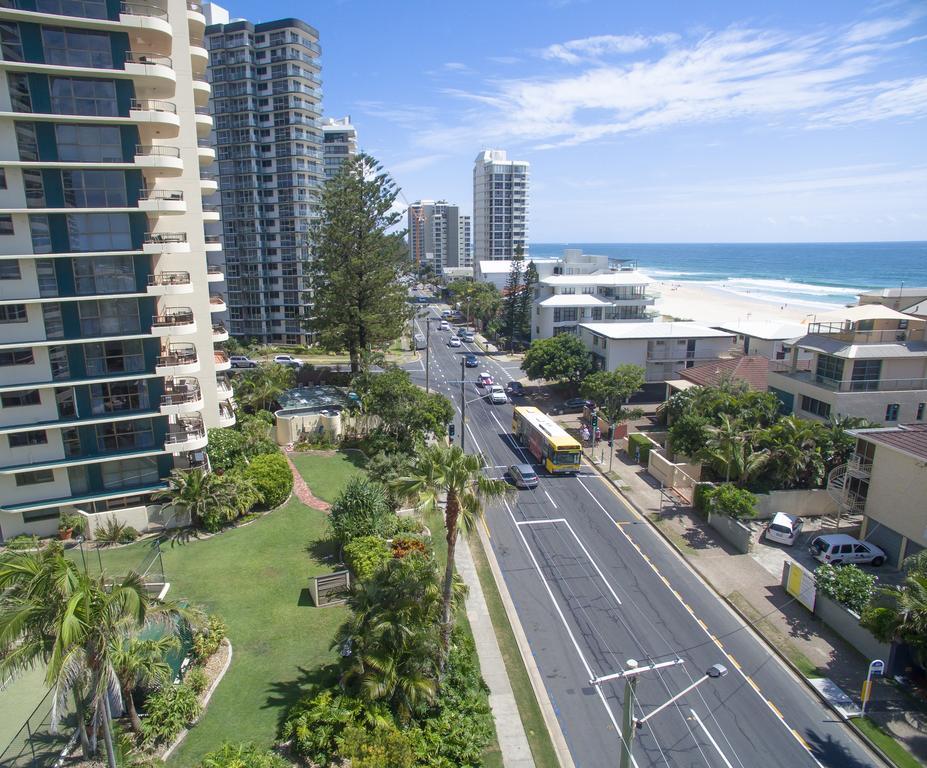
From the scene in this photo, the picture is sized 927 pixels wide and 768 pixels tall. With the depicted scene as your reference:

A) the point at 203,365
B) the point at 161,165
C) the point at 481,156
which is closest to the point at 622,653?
the point at 203,365

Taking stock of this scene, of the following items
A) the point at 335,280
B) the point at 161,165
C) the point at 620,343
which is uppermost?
the point at 161,165

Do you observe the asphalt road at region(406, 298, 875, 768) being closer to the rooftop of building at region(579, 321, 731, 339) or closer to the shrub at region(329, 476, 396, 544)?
the shrub at region(329, 476, 396, 544)

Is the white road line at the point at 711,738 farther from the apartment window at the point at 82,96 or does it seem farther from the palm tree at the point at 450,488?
the apartment window at the point at 82,96

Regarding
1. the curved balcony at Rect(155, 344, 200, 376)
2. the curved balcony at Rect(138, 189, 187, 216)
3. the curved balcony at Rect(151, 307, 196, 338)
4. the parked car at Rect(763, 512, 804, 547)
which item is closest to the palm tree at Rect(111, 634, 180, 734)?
the curved balcony at Rect(155, 344, 200, 376)

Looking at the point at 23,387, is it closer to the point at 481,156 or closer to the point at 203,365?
the point at 203,365

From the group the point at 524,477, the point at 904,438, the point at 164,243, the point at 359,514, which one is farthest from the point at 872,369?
the point at 164,243

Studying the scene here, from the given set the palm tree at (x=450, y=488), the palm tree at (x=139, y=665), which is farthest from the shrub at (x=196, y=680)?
the palm tree at (x=450, y=488)
